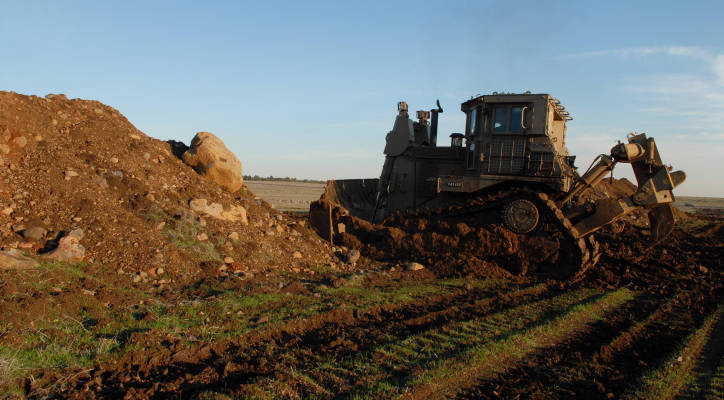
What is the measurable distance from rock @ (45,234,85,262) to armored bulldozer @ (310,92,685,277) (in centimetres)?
656

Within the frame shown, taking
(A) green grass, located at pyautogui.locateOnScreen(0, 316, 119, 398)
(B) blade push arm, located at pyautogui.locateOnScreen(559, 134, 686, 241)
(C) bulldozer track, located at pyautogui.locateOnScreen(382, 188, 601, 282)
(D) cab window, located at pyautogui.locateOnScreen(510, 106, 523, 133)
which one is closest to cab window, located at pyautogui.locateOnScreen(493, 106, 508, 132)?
(D) cab window, located at pyautogui.locateOnScreen(510, 106, 523, 133)

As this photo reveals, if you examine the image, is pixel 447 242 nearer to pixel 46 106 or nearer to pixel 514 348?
pixel 514 348

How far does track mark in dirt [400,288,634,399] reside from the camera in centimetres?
490

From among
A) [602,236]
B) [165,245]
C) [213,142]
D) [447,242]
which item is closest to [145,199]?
[165,245]

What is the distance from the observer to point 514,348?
607 centimetres

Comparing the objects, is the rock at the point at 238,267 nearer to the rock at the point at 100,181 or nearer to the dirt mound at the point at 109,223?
the dirt mound at the point at 109,223

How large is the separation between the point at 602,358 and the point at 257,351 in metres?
4.33

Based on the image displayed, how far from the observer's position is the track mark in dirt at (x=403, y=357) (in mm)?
4793

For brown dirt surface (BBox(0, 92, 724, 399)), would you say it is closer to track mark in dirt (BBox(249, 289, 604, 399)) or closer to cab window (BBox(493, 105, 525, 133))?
track mark in dirt (BBox(249, 289, 604, 399))

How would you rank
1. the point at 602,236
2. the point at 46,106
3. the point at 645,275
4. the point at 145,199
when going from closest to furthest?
the point at 145,199, the point at 46,106, the point at 645,275, the point at 602,236

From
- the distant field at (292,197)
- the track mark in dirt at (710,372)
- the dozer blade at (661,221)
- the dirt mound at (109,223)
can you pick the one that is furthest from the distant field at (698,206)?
the dirt mound at (109,223)

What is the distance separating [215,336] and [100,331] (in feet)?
4.58

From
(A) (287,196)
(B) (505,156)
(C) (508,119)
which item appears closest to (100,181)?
(B) (505,156)

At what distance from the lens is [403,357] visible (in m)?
5.65
